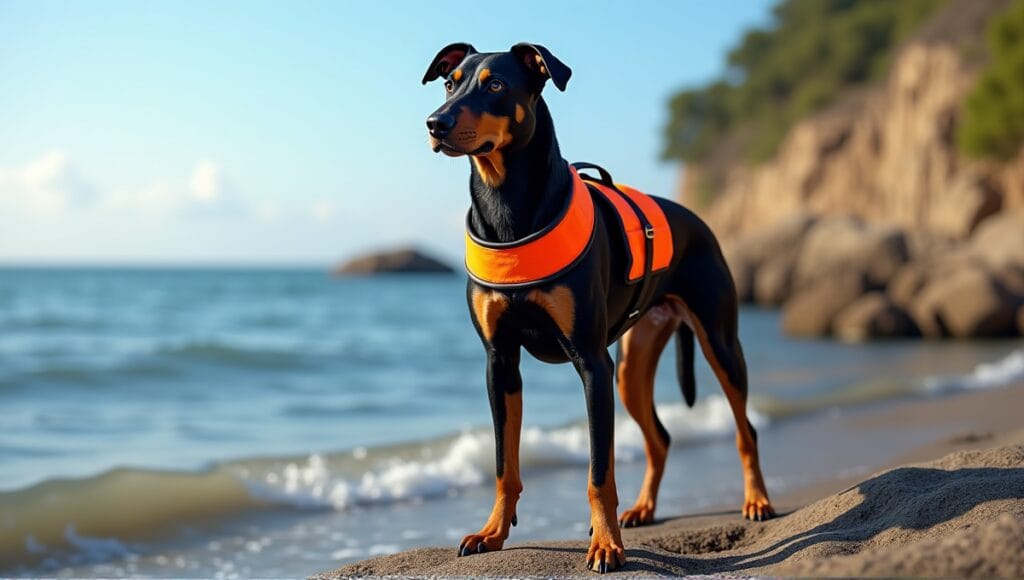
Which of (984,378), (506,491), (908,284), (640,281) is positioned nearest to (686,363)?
(640,281)

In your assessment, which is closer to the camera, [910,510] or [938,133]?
[910,510]

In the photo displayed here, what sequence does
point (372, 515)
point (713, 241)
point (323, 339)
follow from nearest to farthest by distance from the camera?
point (713, 241) < point (372, 515) < point (323, 339)

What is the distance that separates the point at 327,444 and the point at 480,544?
186 inches

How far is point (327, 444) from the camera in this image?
A: 8305mm

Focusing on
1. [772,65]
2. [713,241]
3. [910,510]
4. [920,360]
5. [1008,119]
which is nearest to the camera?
[910,510]

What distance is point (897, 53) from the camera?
139 feet

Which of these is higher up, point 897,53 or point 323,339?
point 897,53

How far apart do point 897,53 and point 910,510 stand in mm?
42808

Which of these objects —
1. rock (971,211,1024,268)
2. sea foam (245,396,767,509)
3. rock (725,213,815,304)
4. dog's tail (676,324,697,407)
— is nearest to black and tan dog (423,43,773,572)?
dog's tail (676,324,697,407)

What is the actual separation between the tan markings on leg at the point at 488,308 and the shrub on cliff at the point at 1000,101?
97.6 feet

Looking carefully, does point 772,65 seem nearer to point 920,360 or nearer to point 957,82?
point 957,82

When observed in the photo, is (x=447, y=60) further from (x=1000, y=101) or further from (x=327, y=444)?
(x=1000, y=101)

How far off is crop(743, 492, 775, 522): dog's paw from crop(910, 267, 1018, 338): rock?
15.2 meters

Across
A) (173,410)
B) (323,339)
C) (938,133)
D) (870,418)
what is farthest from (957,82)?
(173,410)
